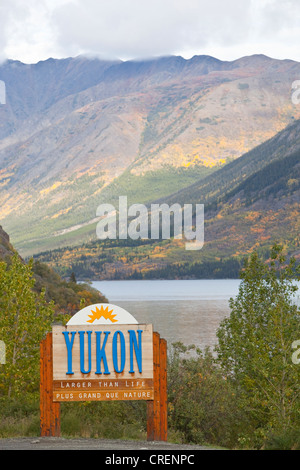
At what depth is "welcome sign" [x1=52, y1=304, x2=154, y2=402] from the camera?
1636 cm

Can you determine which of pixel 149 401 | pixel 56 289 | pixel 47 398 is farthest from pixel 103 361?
pixel 56 289

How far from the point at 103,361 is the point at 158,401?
1.65m

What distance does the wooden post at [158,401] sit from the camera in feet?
53.7

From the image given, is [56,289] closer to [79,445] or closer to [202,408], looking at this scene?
[202,408]

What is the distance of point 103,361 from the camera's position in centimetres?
1642

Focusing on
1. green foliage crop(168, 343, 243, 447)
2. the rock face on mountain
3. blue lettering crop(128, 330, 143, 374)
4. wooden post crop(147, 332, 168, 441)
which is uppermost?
the rock face on mountain

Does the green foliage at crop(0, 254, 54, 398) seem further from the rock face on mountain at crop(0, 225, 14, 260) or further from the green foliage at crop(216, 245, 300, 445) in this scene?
the rock face on mountain at crop(0, 225, 14, 260)

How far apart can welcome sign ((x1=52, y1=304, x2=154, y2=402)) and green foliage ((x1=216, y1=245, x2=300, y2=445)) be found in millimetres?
5189

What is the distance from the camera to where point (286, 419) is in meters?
20.9

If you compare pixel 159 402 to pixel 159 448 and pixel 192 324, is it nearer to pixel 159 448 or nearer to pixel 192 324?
pixel 159 448

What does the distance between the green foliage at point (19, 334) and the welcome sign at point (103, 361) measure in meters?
5.53

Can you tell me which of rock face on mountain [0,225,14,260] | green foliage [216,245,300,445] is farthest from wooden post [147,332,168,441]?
rock face on mountain [0,225,14,260]

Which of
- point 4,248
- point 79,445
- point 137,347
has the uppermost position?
point 4,248
